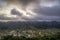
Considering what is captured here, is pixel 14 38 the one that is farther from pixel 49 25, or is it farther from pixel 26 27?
pixel 49 25

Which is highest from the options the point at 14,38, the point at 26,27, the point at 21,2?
the point at 21,2

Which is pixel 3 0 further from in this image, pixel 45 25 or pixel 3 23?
pixel 45 25

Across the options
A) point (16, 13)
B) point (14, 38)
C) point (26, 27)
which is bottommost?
point (14, 38)

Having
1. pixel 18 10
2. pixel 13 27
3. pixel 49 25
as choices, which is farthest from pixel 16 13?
pixel 49 25

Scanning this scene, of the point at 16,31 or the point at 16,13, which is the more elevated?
the point at 16,13

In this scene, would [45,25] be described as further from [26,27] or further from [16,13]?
[16,13]

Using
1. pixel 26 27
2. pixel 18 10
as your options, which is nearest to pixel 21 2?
pixel 18 10

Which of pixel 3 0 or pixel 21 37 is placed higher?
pixel 3 0

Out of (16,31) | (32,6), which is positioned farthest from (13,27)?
(32,6)
